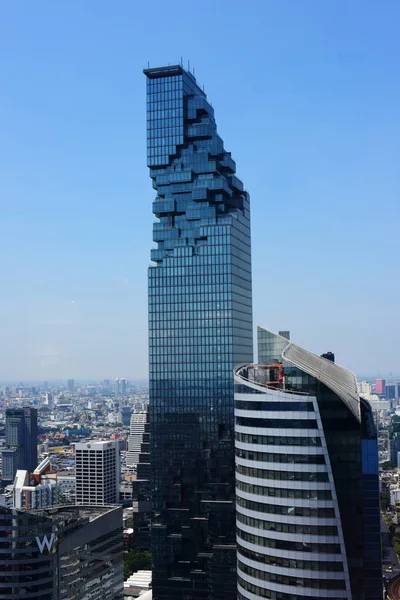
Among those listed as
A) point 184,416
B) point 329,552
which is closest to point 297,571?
point 329,552

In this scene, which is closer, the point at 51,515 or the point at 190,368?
the point at 51,515

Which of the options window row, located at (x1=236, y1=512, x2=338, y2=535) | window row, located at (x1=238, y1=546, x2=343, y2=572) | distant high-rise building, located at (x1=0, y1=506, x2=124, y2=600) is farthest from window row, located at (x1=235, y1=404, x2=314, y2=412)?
distant high-rise building, located at (x1=0, y1=506, x2=124, y2=600)

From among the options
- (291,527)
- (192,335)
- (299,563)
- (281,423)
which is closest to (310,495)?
(291,527)

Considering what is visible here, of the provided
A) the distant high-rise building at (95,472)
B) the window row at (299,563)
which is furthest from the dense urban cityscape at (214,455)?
the distant high-rise building at (95,472)

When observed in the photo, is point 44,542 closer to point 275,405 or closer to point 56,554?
point 56,554

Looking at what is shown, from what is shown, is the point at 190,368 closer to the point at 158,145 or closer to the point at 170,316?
the point at 170,316

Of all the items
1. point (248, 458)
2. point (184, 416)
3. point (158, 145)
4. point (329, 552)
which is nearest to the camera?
point (329, 552)
